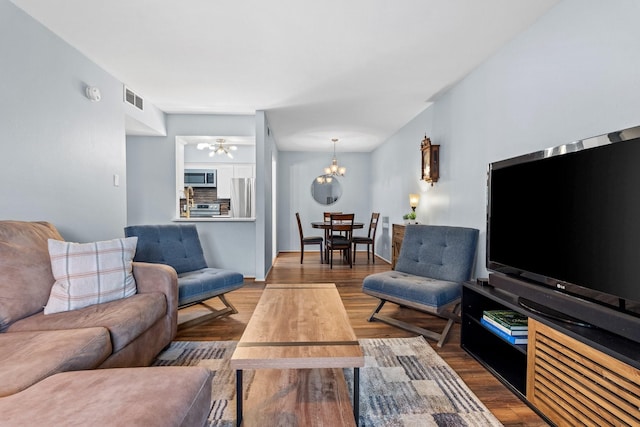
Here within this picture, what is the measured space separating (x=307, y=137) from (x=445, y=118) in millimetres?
2899

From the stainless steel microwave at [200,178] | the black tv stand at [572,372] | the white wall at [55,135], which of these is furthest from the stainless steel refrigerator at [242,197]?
the black tv stand at [572,372]

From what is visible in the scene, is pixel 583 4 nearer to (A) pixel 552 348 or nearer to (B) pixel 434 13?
(B) pixel 434 13

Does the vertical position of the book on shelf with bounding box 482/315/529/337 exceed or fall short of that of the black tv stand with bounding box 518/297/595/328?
it falls short

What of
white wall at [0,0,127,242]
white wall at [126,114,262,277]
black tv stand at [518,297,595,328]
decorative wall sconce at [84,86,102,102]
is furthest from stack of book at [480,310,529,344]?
decorative wall sconce at [84,86,102,102]

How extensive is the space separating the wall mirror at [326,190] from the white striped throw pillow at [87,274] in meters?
5.40

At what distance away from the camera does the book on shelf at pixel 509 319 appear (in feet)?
5.71

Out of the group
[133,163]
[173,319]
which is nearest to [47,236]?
[173,319]

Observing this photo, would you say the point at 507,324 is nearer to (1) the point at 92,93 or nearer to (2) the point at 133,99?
(1) the point at 92,93

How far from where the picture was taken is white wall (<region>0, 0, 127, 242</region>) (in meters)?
2.06

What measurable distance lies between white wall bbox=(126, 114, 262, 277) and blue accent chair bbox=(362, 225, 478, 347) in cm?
218

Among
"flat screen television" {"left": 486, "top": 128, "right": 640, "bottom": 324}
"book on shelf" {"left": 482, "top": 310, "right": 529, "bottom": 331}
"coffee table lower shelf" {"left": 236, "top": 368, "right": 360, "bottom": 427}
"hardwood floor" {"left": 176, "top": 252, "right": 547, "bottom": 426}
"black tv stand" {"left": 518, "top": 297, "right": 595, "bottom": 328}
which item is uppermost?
"flat screen television" {"left": 486, "top": 128, "right": 640, "bottom": 324}

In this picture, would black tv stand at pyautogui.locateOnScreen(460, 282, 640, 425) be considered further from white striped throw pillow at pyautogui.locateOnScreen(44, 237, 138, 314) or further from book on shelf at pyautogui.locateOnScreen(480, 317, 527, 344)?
white striped throw pillow at pyautogui.locateOnScreen(44, 237, 138, 314)

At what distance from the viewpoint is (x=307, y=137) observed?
5.85 meters

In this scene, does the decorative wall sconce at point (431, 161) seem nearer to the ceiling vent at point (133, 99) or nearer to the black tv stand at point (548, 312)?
the black tv stand at point (548, 312)
